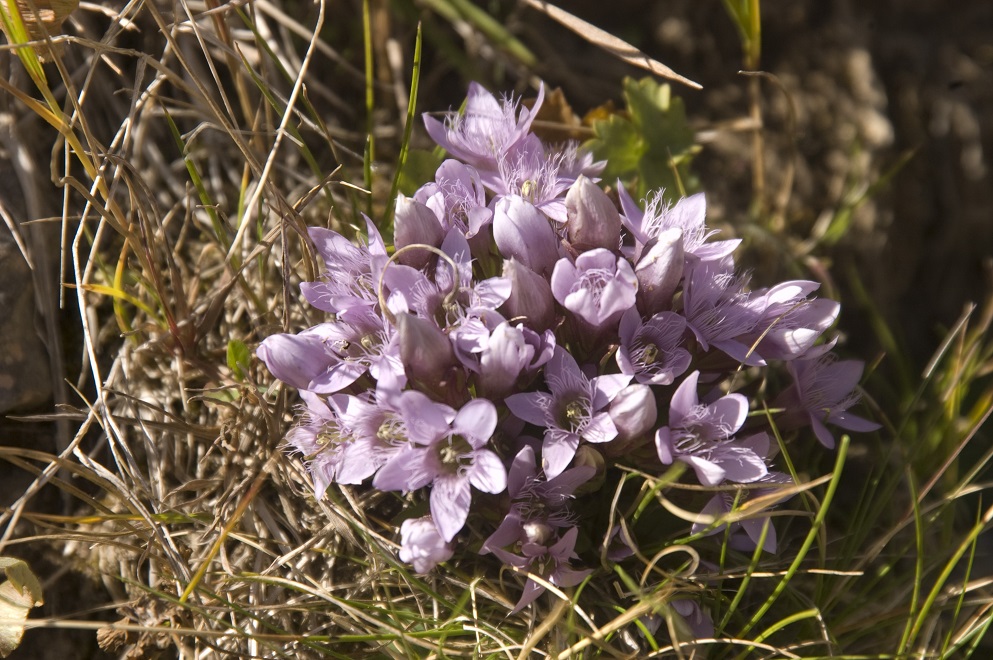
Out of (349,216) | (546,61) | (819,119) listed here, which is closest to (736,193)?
(819,119)

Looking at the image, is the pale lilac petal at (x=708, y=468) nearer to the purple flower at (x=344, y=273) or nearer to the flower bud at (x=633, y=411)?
the flower bud at (x=633, y=411)

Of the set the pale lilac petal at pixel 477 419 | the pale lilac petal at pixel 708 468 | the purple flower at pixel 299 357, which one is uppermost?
the purple flower at pixel 299 357

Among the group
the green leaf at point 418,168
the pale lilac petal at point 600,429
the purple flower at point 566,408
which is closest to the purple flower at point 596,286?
the purple flower at point 566,408

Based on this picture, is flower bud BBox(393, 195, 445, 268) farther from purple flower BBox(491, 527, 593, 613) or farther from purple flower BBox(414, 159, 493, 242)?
purple flower BBox(491, 527, 593, 613)

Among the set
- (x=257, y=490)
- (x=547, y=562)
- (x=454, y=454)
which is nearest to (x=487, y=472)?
(x=454, y=454)

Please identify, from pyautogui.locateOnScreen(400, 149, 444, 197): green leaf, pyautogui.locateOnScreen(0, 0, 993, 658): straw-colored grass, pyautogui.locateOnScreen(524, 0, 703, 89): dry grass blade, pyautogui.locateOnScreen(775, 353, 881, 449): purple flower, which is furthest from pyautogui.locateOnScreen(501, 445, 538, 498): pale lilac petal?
pyautogui.locateOnScreen(524, 0, 703, 89): dry grass blade

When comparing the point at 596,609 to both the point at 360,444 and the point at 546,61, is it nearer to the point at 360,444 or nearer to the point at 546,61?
the point at 360,444
